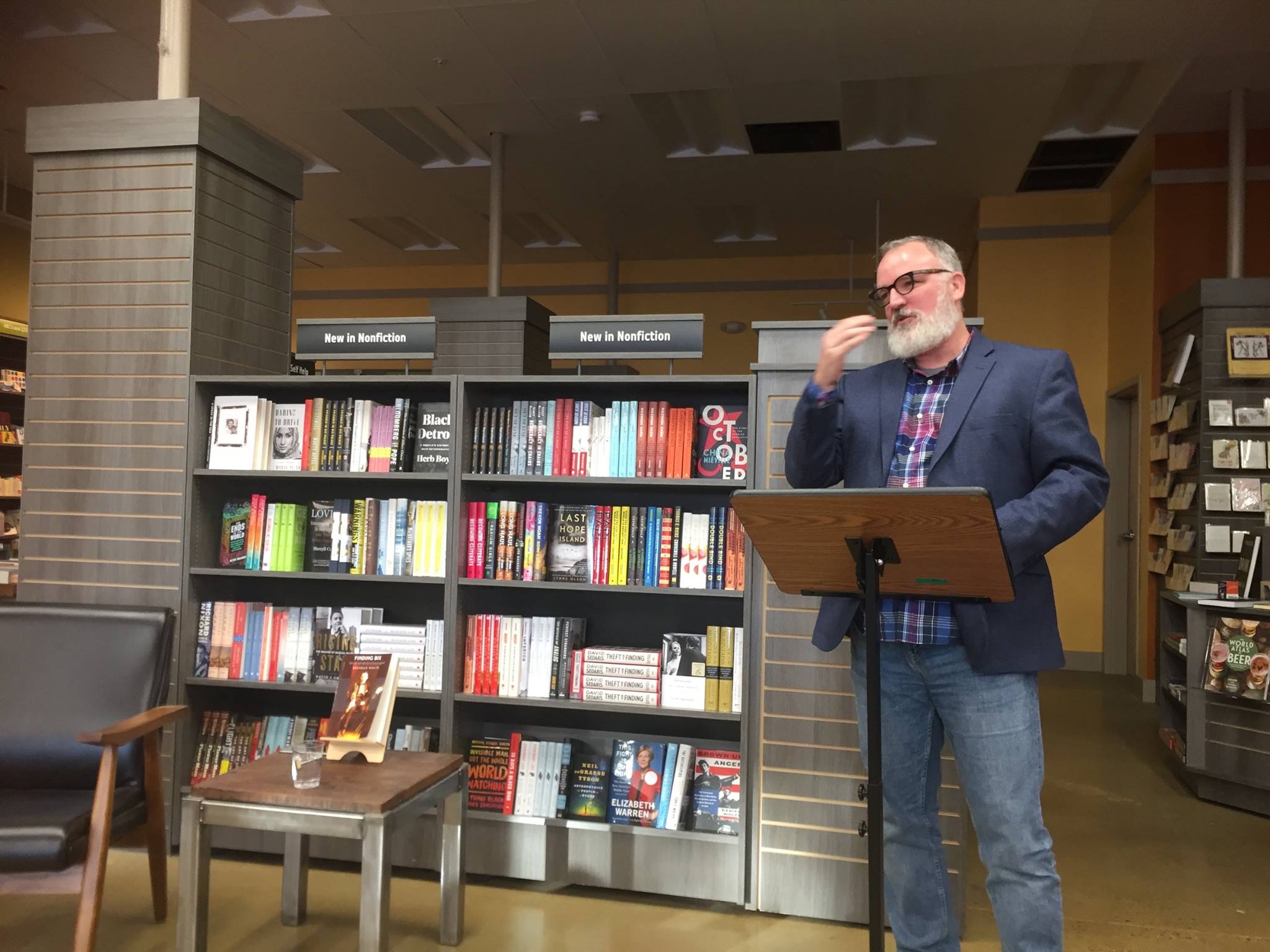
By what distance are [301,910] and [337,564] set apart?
1137 mm

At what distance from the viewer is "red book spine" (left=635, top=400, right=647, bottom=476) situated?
10.6ft

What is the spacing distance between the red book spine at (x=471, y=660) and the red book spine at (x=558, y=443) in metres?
0.59

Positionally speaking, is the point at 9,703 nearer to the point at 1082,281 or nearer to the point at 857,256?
the point at 1082,281

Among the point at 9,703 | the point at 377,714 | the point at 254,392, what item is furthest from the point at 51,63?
the point at 377,714

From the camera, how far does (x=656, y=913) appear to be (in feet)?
10.0

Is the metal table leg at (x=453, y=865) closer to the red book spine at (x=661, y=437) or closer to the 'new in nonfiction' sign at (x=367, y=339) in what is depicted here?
the red book spine at (x=661, y=437)

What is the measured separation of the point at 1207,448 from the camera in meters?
5.92

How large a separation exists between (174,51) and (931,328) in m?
3.17

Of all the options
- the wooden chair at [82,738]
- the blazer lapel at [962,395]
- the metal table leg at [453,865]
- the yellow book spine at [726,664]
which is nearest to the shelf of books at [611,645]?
the yellow book spine at [726,664]

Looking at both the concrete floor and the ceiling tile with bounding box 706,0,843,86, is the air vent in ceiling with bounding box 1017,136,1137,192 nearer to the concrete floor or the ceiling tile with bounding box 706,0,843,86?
the ceiling tile with bounding box 706,0,843,86

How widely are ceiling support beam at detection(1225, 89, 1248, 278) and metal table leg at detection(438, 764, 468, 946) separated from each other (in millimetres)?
6049

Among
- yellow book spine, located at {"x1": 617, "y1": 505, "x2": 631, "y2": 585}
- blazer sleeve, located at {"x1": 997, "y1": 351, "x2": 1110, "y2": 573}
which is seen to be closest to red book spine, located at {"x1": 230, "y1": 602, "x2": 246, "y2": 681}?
yellow book spine, located at {"x1": 617, "y1": 505, "x2": 631, "y2": 585}

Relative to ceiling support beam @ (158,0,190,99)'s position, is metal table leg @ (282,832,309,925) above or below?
below

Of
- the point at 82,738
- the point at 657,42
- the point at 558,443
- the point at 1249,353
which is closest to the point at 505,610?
the point at 558,443
